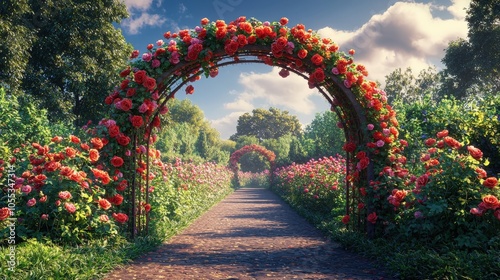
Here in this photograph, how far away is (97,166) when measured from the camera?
6.59 metres

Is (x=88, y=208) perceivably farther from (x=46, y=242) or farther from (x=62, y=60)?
(x=62, y=60)

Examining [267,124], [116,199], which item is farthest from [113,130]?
[267,124]

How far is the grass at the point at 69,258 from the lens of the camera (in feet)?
13.7

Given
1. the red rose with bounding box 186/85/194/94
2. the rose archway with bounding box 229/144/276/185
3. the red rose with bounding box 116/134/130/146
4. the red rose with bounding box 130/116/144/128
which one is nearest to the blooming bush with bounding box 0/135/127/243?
the red rose with bounding box 116/134/130/146

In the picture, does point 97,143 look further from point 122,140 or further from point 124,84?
point 124,84

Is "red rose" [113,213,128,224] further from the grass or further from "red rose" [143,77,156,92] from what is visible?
"red rose" [143,77,156,92]

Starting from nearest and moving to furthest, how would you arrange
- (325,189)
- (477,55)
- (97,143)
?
(97,143) < (325,189) < (477,55)

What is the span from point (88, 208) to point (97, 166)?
1.07 meters

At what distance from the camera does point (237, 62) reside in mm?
7281

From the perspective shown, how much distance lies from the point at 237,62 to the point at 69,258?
14.2ft

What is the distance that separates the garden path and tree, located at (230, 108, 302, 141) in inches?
2666

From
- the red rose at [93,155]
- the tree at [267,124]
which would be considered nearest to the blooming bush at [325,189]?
the red rose at [93,155]

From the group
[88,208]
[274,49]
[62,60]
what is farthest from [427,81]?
[88,208]

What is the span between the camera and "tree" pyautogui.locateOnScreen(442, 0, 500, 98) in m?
23.6
